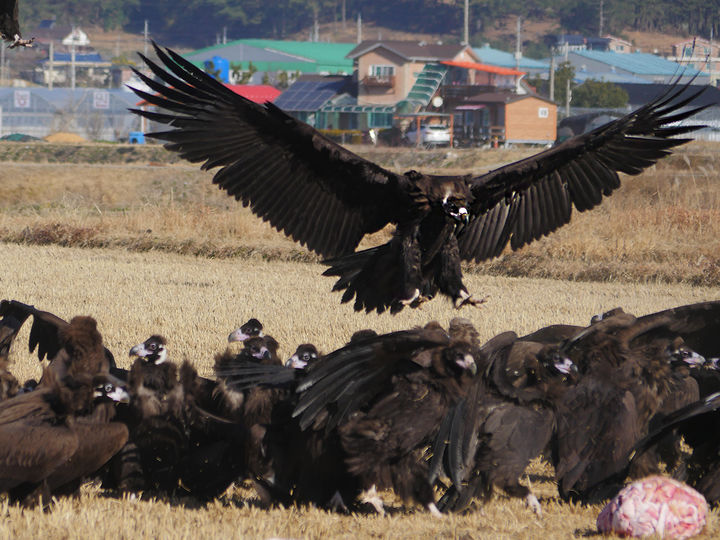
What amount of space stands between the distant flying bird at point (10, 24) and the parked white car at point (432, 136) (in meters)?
41.1

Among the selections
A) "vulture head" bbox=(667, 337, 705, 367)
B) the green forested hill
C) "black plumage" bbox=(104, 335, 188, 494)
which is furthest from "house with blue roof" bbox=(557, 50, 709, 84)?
"black plumage" bbox=(104, 335, 188, 494)

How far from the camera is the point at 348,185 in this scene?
718cm

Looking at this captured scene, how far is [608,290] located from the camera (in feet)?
43.9

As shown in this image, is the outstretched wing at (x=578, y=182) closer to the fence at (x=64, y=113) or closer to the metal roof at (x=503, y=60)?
the fence at (x=64, y=113)

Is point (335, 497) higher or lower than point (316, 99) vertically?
lower

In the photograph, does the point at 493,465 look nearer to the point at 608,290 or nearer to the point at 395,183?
the point at 395,183

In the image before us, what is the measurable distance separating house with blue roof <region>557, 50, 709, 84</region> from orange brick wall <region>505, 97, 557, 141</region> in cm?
4236

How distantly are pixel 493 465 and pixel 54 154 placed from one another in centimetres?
3915

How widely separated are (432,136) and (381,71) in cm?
2193

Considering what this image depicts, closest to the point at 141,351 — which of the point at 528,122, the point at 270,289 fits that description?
the point at 270,289

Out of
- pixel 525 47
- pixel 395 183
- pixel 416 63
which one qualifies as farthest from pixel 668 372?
pixel 525 47

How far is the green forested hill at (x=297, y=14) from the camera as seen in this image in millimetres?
146000

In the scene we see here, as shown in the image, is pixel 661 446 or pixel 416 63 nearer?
pixel 661 446

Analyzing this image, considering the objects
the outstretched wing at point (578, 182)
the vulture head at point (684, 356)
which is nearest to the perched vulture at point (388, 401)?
the vulture head at point (684, 356)
